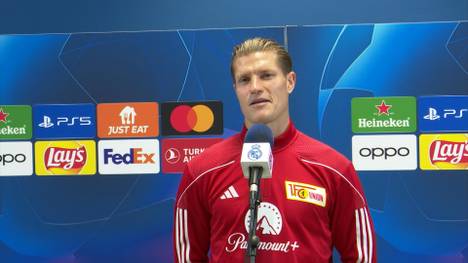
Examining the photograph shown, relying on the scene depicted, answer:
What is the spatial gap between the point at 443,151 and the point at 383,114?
29cm

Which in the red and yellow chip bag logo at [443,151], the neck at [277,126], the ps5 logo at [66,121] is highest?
the ps5 logo at [66,121]

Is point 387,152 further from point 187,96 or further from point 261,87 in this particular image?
point 261,87

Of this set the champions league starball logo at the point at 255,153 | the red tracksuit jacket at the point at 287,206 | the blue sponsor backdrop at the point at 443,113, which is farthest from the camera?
the blue sponsor backdrop at the point at 443,113

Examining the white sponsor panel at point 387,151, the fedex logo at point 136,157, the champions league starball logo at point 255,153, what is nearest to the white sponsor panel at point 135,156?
the fedex logo at point 136,157

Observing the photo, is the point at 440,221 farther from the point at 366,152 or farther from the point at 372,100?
the point at 372,100

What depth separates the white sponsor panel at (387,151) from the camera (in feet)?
6.90

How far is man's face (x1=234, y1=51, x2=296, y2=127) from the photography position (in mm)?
1095

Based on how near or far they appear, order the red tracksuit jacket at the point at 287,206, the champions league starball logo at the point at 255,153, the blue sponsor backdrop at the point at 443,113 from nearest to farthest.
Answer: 1. the champions league starball logo at the point at 255,153
2. the red tracksuit jacket at the point at 287,206
3. the blue sponsor backdrop at the point at 443,113

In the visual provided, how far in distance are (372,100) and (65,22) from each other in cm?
147

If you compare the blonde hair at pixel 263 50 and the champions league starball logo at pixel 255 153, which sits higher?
the blonde hair at pixel 263 50

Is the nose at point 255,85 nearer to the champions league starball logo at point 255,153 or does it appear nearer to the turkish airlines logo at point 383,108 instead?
the champions league starball logo at point 255,153

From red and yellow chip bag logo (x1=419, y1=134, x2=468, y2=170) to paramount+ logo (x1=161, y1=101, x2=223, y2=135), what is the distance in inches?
34.4

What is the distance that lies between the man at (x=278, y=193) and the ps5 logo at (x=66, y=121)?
1.17 m

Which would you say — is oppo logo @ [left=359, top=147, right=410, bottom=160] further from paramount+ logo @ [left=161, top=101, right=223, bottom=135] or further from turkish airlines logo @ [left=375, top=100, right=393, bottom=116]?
paramount+ logo @ [left=161, top=101, right=223, bottom=135]
